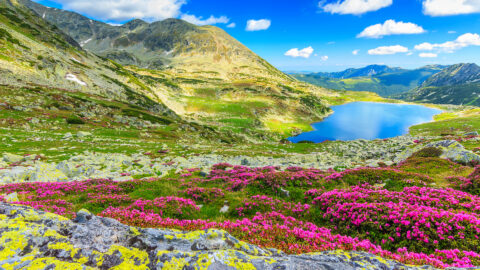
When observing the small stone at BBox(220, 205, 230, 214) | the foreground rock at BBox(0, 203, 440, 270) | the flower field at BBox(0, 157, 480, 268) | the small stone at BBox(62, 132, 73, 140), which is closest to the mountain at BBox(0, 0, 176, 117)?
the small stone at BBox(62, 132, 73, 140)

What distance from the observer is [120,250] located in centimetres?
457

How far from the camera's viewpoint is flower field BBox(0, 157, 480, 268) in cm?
740

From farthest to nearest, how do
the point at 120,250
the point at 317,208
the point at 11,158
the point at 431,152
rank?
the point at 431,152
the point at 11,158
the point at 317,208
the point at 120,250

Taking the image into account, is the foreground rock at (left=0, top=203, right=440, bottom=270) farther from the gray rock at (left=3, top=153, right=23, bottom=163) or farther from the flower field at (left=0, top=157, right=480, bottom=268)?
the gray rock at (left=3, top=153, right=23, bottom=163)

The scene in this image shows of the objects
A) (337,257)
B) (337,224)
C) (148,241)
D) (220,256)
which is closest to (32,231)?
(148,241)

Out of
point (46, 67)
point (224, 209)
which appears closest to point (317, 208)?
point (224, 209)

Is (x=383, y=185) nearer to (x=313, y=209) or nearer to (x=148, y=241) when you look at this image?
(x=313, y=209)

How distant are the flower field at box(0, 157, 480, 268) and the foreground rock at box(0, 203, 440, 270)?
6.72 ft

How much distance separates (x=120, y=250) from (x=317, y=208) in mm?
9862

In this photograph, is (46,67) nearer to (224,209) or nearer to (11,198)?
(11,198)

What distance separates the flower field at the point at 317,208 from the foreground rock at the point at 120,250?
205 cm

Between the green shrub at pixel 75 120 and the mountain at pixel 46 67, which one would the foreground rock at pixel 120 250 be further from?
the mountain at pixel 46 67

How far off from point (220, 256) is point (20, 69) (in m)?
102

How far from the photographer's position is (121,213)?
8.90 meters
